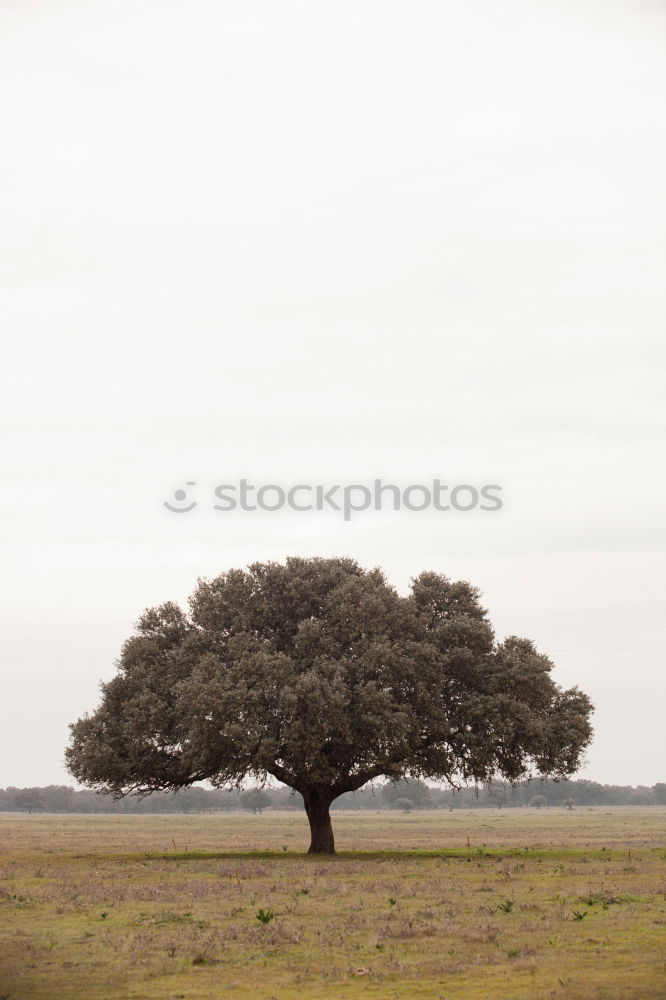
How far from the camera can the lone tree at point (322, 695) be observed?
52219 millimetres

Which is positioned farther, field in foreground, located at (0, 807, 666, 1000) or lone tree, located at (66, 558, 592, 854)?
lone tree, located at (66, 558, 592, 854)

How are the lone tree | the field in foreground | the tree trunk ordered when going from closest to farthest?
the field in foreground < the lone tree < the tree trunk

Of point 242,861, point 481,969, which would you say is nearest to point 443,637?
point 242,861

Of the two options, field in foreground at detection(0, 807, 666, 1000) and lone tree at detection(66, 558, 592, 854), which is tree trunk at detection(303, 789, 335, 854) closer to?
lone tree at detection(66, 558, 592, 854)

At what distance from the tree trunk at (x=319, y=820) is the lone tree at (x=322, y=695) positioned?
8 centimetres

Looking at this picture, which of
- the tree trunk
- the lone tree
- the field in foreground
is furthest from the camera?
the tree trunk

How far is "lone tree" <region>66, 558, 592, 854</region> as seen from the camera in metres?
52.2

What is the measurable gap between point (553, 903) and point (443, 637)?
82.3 feet

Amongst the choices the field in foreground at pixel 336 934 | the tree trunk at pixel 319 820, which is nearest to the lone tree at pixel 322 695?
the tree trunk at pixel 319 820

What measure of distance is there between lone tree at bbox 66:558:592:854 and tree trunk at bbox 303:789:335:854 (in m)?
0.08

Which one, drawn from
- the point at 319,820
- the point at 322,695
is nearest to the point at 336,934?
the point at 322,695

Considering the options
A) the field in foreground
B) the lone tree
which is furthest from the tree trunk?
the field in foreground

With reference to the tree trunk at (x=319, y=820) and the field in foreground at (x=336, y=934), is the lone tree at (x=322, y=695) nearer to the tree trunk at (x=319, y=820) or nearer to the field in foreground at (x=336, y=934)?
the tree trunk at (x=319, y=820)

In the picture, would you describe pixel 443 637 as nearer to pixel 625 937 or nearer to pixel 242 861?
pixel 242 861
